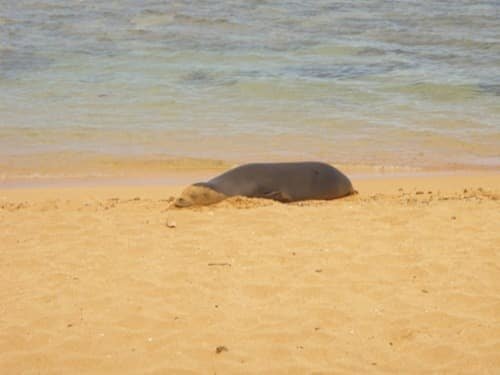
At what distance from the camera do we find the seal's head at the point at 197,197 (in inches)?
258

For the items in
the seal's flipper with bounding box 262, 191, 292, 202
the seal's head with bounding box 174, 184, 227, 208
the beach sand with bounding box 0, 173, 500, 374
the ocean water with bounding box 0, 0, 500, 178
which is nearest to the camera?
the beach sand with bounding box 0, 173, 500, 374

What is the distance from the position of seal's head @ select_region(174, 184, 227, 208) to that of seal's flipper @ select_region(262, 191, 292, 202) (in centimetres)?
41

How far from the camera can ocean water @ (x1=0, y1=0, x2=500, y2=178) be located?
31.2 ft

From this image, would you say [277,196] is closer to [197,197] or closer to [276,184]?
[276,184]

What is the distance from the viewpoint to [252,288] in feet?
14.6

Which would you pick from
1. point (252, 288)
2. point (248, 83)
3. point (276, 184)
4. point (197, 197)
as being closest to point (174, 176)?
point (276, 184)

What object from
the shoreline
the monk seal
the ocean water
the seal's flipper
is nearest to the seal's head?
the monk seal

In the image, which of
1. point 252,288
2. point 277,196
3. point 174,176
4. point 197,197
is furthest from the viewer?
point 174,176

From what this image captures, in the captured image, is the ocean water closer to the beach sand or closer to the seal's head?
the seal's head

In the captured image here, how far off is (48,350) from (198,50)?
38.2 ft

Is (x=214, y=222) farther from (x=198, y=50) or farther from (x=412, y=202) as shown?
(x=198, y=50)

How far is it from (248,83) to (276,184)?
6031 millimetres

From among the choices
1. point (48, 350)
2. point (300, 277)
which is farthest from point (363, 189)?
point (48, 350)

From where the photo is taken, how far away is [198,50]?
49.1 ft
